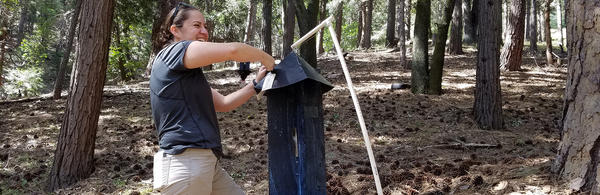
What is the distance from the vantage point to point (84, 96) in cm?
614

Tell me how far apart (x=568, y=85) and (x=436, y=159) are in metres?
2.29

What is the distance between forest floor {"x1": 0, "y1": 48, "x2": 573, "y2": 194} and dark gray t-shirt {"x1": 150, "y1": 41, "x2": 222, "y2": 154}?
92.6 inches

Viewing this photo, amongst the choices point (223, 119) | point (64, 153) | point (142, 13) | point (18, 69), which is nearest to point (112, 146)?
point (64, 153)

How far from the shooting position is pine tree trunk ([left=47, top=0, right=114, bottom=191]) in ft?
20.0

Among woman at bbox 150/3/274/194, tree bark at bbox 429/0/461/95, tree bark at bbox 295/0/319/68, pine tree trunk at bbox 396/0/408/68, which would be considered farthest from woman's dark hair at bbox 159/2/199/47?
pine tree trunk at bbox 396/0/408/68

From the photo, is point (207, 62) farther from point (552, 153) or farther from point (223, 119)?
point (223, 119)

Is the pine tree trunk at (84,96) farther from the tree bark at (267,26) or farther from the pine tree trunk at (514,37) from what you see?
the pine tree trunk at (514,37)

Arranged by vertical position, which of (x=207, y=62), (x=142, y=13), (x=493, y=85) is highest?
(x=142, y=13)

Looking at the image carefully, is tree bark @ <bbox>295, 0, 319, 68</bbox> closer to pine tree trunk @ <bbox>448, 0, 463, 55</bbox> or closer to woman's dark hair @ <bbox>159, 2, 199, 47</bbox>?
woman's dark hair @ <bbox>159, 2, 199, 47</bbox>

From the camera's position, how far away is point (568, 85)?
142 inches

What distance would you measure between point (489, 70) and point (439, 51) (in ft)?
6.78

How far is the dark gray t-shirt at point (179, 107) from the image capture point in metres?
2.59

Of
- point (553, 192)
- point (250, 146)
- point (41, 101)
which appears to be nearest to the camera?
point (553, 192)

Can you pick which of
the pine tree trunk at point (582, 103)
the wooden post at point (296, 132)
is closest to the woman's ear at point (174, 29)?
the wooden post at point (296, 132)
